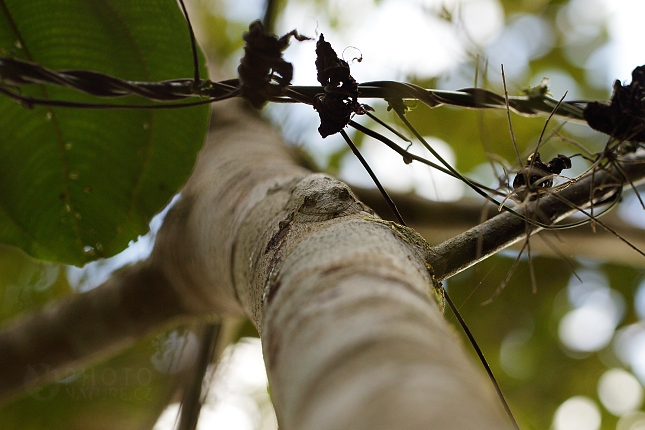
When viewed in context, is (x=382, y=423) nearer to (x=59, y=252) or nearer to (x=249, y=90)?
(x=249, y=90)

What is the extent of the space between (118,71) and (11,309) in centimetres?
189

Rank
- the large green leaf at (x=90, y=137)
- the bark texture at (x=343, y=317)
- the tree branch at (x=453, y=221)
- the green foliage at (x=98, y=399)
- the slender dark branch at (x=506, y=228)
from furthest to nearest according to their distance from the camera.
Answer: the green foliage at (x=98, y=399) → the tree branch at (x=453, y=221) → the large green leaf at (x=90, y=137) → the slender dark branch at (x=506, y=228) → the bark texture at (x=343, y=317)

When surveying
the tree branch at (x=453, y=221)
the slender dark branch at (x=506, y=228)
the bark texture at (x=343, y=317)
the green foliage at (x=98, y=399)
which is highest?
the tree branch at (x=453, y=221)

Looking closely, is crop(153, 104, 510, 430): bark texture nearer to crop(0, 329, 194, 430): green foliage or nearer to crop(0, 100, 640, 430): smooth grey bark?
crop(0, 100, 640, 430): smooth grey bark

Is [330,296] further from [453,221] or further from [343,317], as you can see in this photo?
[453,221]

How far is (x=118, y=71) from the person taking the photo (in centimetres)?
73

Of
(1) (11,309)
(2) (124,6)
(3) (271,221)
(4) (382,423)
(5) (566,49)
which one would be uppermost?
(5) (566,49)

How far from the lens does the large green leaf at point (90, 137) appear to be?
2.26 feet

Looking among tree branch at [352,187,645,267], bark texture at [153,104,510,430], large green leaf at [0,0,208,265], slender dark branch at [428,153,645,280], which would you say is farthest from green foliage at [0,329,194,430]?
slender dark branch at [428,153,645,280]

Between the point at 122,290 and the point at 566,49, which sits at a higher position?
the point at 566,49

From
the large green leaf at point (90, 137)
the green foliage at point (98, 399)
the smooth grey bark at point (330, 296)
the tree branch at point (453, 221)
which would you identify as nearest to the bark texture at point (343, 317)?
the smooth grey bark at point (330, 296)

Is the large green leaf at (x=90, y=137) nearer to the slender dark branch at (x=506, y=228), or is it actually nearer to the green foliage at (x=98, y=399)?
the slender dark branch at (x=506, y=228)

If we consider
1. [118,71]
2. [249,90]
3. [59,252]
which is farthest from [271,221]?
[59,252]

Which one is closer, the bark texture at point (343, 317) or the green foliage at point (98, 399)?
the bark texture at point (343, 317)
